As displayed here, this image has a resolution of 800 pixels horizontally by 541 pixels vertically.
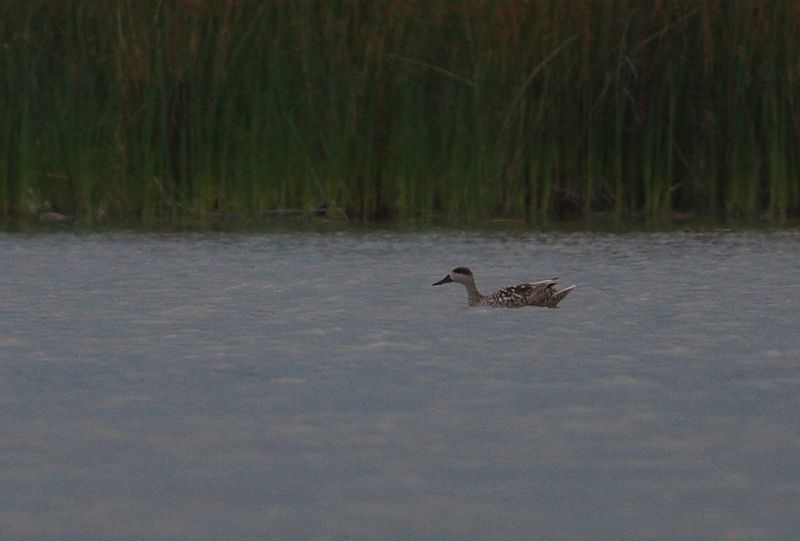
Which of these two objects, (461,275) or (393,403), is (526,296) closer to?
(461,275)

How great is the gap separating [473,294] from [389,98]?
4037mm

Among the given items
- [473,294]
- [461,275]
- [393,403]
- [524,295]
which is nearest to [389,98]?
[461,275]

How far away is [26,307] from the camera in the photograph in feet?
25.8

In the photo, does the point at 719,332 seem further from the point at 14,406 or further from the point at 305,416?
the point at 14,406

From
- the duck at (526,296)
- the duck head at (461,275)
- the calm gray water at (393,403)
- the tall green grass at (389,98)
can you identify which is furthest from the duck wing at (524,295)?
the tall green grass at (389,98)

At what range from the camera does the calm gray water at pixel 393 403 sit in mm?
4066

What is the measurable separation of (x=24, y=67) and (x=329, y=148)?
Result: 220 cm

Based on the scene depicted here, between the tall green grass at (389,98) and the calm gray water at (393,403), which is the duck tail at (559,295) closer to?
the calm gray water at (393,403)

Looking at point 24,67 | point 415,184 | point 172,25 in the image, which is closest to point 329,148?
point 415,184

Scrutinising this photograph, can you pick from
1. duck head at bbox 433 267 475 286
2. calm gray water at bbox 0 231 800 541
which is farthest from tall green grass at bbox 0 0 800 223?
duck head at bbox 433 267 475 286

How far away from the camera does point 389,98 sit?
12.2 m

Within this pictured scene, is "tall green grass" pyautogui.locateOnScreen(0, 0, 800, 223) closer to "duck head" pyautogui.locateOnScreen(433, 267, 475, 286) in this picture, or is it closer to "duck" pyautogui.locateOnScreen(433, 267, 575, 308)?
"duck head" pyautogui.locateOnScreen(433, 267, 475, 286)

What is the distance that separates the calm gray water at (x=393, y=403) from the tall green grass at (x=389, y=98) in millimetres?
2503

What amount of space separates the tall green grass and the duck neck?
138 inches
